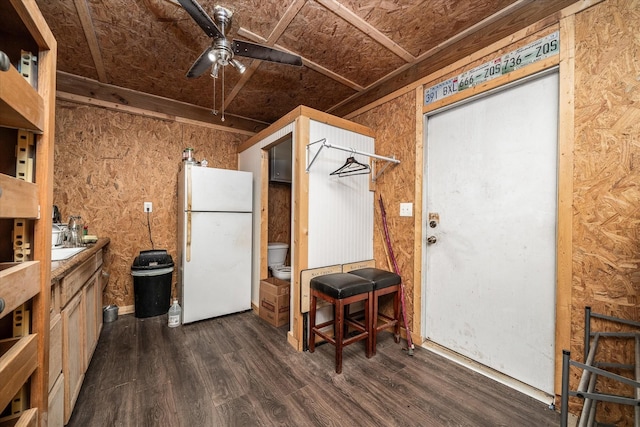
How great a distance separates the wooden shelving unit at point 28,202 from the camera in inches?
27.9

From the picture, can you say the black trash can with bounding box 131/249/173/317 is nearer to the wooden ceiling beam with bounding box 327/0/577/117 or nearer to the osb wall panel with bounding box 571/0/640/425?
the wooden ceiling beam with bounding box 327/0/577/117

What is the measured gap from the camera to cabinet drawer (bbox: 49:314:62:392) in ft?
3.86

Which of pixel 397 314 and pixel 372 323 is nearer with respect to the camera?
pixel 372 323

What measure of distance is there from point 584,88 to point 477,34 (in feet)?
2.85

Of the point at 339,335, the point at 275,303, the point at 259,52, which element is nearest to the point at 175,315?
the point at 275,303

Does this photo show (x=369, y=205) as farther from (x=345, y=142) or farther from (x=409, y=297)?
(x=409, y=297)

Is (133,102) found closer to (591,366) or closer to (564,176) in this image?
(564,176)

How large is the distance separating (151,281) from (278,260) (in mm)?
1455

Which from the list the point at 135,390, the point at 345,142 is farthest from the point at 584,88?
the point at 135,390

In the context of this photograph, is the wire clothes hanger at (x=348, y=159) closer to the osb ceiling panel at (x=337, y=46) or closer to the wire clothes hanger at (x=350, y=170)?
the wire clothes hanger at (x=350, y=170)

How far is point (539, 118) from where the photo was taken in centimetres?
170

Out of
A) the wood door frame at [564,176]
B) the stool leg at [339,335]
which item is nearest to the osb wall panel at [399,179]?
the wood door frame at [564,176]

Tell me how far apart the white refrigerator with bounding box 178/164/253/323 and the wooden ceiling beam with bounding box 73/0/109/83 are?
3.88ft

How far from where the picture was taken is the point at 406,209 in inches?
96.1
